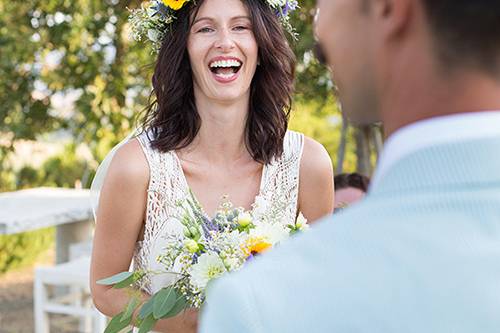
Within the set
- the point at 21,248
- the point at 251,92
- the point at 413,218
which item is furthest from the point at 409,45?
the point at 21,248

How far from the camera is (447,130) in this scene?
0.77m

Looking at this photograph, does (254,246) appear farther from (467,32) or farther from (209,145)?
(467,32)

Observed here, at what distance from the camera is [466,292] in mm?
737

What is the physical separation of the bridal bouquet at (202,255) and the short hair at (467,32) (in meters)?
1.25

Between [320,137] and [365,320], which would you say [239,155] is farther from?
[320,137]

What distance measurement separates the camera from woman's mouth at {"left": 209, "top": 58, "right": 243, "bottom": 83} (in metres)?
2.64

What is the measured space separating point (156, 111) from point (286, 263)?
81.8 inches

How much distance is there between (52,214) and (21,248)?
319cm

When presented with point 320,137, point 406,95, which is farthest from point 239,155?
point 320,137

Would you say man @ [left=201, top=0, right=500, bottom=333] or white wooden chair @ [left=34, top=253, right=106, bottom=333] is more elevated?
man @ [left=201, top=0, right=500, bottom=333]

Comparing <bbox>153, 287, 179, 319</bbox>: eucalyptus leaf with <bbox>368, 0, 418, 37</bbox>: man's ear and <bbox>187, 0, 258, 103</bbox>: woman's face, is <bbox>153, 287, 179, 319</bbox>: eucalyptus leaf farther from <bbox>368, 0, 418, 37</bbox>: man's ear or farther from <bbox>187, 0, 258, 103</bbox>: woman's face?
<bbox>368, 0, 418, 37</bbox>: man's ear

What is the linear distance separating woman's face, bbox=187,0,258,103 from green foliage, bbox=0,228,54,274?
6.54m

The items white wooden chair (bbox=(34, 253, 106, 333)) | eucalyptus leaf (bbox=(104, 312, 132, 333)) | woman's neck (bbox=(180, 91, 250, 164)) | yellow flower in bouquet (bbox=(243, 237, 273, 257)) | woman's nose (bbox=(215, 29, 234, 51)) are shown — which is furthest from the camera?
white wooden chair (bbox=(34, 253, 106, 333))

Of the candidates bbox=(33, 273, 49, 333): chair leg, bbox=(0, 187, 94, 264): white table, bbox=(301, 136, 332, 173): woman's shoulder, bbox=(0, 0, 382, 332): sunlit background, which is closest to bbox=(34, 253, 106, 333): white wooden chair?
bbox=(33, 273, 49, 333): chair leg
